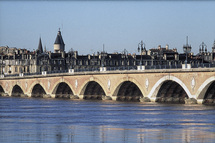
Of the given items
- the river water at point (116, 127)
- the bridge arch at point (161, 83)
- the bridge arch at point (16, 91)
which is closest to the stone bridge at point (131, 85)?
the bridge arch at point (161, 83)

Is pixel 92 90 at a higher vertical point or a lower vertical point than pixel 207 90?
higher

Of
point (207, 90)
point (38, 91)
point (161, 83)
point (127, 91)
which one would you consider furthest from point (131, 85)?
point (38, 91)

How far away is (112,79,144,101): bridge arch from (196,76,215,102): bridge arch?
20.9m

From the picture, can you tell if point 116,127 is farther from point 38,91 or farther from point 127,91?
point 38,91

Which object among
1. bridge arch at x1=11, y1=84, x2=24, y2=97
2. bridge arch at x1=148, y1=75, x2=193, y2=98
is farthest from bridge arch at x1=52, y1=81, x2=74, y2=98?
bridge arch at x1=148, y1=75, x2=193, y2=98

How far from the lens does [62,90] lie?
129 metres

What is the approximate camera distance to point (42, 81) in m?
134

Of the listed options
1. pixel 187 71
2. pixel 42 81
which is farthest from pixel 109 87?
pixel 42 81

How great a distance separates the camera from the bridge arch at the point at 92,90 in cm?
11500

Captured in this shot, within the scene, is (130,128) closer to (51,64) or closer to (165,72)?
(165,72)

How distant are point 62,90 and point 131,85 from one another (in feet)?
89.5

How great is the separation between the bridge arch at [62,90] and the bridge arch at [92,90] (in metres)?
11.2

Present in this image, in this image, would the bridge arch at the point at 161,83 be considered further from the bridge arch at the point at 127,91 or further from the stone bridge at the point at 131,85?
the bridge arch at the point at 127,91

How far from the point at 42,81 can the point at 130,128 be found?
Result: 83325 mm
